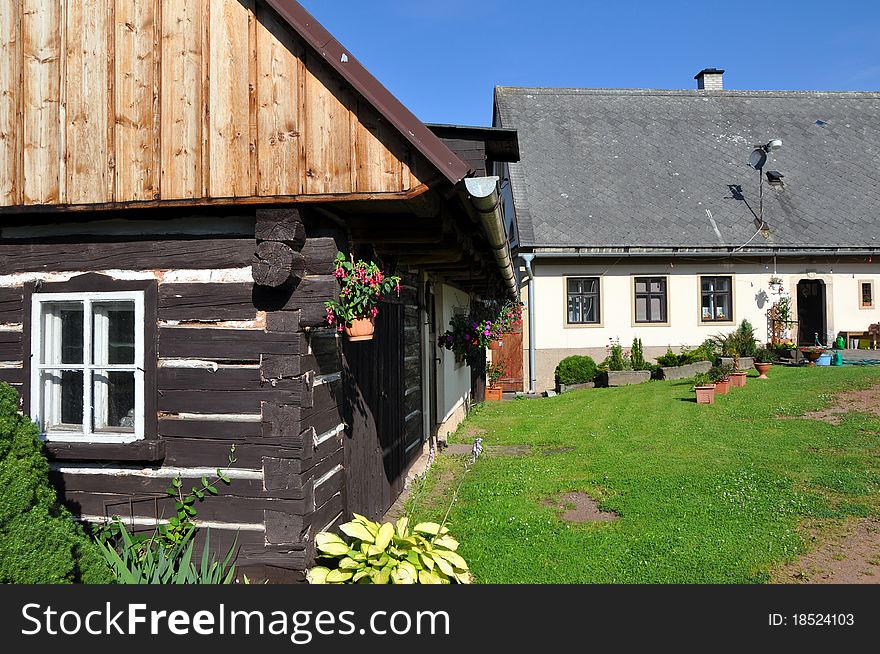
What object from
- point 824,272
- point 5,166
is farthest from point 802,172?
point 5,166

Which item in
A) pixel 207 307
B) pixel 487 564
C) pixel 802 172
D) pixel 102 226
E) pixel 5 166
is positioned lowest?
pixel 487 564

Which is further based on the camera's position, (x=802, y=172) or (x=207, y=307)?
(x=802, y=172)

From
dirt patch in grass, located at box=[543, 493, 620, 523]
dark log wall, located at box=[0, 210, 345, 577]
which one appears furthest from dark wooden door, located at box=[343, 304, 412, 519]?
dirt patch in grass, located at box=[543, 493, 620, 523]

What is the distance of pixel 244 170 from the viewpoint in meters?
4.39

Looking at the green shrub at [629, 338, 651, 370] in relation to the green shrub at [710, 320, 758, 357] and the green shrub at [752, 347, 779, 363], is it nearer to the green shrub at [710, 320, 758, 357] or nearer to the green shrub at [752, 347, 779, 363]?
the green shrub at [710, 320, 758, 357]

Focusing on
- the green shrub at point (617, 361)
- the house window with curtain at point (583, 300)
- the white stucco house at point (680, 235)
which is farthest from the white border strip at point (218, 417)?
the house window with curtain at point (583, 300)

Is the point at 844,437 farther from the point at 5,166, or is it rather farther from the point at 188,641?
the point at 5,166

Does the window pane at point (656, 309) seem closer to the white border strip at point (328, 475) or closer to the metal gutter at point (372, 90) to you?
the white border strip at point (328, 475)

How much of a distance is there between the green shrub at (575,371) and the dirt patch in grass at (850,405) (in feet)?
21.8

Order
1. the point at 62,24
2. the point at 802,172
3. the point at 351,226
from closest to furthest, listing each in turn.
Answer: the point at 62,24, the point at 351,226, the point at 802,172

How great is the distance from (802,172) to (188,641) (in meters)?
22.8

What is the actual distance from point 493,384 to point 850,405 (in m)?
8.35

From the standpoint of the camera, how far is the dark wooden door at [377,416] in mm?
5398

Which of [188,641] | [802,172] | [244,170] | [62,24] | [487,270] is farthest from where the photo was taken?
[802,172]
